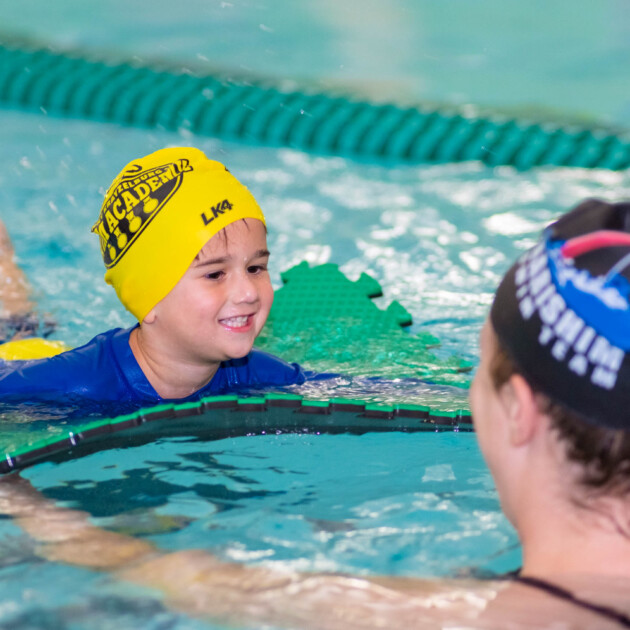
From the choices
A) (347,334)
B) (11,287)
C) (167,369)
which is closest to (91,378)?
(167,369)

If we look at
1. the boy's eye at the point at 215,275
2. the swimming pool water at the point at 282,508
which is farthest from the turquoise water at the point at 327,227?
the boy's eye at the point at 215,275

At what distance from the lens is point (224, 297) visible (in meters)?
2.83

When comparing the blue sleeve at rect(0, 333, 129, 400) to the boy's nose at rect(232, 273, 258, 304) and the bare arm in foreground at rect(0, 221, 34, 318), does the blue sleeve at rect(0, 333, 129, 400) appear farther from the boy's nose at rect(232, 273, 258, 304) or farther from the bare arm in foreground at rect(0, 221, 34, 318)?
the bare arm in foreground at rect(0, 221, 34, 318)

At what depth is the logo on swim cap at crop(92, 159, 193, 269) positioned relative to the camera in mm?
2916

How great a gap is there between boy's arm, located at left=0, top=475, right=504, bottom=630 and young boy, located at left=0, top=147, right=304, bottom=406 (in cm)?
96

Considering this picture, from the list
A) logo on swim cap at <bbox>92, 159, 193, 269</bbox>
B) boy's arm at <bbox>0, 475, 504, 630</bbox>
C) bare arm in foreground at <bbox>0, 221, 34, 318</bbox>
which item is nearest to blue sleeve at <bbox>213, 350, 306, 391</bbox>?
logo on swim cap at <bbox>92, 159, 193, 269</bbox>

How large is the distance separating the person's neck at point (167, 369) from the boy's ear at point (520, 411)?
1742 mm

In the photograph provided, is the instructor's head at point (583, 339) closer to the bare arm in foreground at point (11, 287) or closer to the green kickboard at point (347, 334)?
the green kickboard at point (347, 334)

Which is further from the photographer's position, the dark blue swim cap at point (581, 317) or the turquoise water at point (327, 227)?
the turquoise water at point (327, 227)

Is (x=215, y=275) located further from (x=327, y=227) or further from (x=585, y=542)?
(x=327, y=227)

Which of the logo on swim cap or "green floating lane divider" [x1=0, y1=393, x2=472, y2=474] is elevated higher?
the logo on swim cap

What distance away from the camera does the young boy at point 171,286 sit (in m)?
2.86

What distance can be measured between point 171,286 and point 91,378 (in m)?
0.38

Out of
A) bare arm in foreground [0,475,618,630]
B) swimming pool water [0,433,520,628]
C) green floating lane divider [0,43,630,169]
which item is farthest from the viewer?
green floating lane divider [0,43,630,169]
